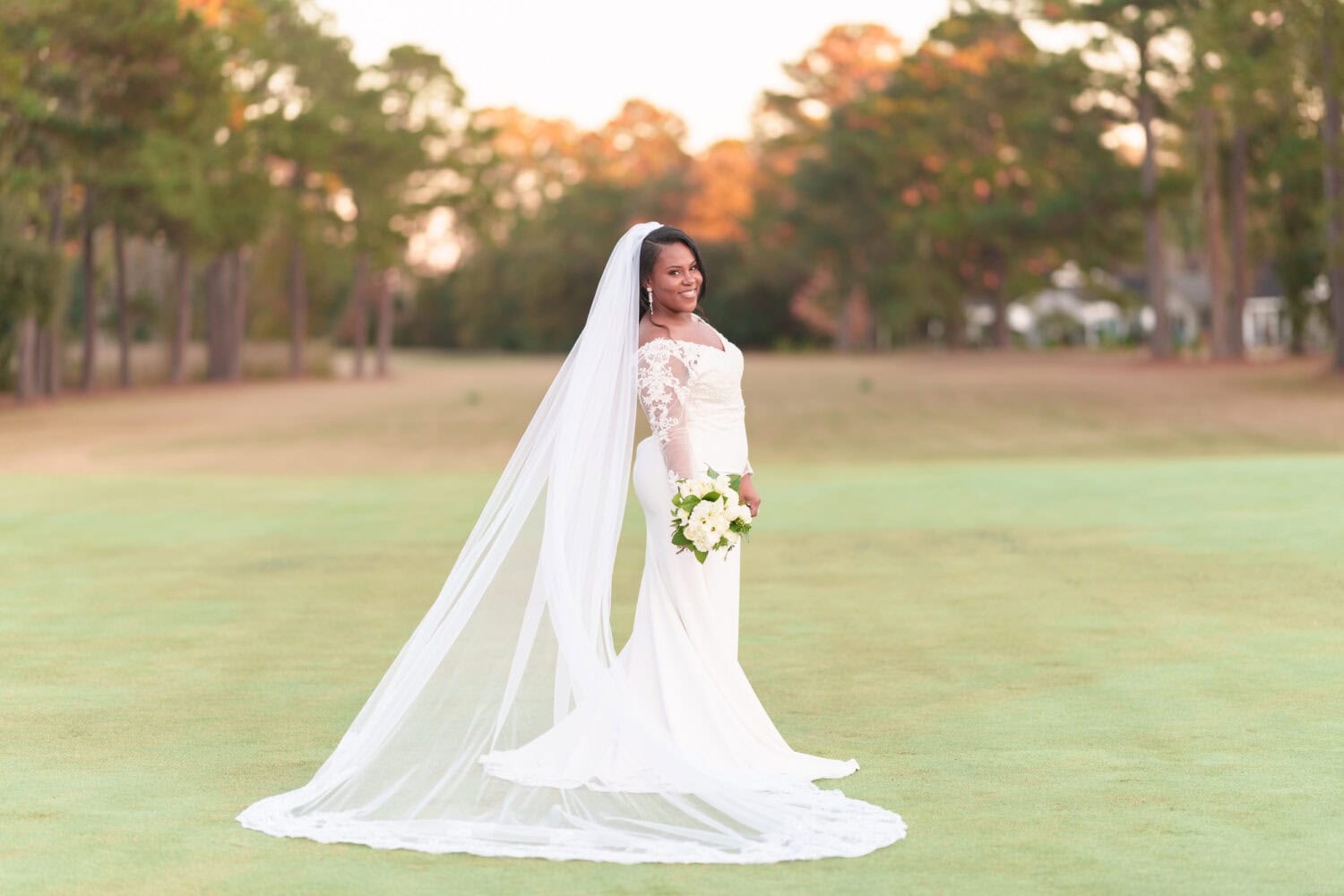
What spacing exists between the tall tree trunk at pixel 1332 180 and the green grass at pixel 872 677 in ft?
64.7

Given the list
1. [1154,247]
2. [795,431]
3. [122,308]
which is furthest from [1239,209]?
[122,308]

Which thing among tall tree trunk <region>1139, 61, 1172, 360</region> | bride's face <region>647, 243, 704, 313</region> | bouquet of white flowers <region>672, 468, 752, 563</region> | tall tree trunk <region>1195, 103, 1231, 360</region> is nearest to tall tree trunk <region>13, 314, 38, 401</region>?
tall tree trunk <region>1139, 61, 1172, 360</region>

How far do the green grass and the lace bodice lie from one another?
138 centimetres

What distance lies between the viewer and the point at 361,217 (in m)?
63.0

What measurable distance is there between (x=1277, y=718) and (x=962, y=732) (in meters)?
1.43

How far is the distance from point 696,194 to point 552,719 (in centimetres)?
9108

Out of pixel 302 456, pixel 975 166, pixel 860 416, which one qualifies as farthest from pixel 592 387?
pixel 975 166

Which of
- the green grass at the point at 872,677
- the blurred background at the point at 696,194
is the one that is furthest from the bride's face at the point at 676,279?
the blurred background at the point at 696,194

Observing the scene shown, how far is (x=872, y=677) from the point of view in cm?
970

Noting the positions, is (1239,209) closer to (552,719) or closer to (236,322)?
(236,322)

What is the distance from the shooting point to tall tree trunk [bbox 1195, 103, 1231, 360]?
5431 cm

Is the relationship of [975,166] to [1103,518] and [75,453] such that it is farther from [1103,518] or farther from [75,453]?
[1103,518]

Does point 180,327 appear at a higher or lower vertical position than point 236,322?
lower

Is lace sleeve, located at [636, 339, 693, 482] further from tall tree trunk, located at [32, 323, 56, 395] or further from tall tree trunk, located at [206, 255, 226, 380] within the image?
tall tree trunk, located at [206, 255, 226, 380]
